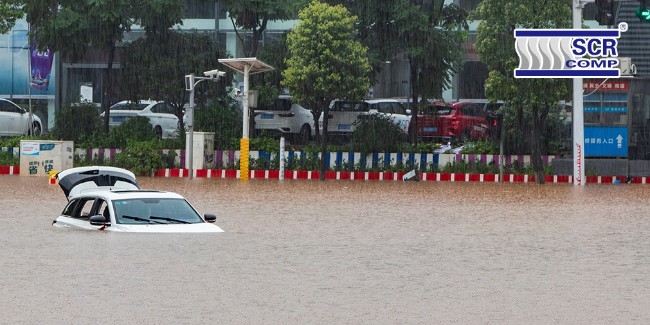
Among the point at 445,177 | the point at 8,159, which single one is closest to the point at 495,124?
the point at 445,177

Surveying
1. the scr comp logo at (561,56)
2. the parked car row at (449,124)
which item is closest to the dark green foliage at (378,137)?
the parked car row at (449,124)

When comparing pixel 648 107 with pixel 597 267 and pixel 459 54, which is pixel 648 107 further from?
pixel 597 267

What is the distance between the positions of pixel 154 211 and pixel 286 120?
95.1 ft

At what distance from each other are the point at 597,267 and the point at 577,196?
17.2 m

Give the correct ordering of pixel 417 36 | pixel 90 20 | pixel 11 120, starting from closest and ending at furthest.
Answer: pixel 417 36, pixel 90 20, pixel 11 120

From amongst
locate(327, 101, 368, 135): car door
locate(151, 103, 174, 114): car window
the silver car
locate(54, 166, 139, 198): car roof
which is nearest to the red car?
locate(327, 101, 368, 135): car door

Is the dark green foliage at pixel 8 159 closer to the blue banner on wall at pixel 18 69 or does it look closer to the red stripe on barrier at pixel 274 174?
the red stripe on barrier at pixel 274 174

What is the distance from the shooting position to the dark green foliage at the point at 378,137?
149 ft

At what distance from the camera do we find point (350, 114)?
49438 mm

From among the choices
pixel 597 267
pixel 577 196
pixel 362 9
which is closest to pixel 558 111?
pixel 362 9

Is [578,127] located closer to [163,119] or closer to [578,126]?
[578,126]

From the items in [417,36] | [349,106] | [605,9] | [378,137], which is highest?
[417,36]

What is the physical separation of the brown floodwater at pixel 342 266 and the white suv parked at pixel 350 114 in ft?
59.3

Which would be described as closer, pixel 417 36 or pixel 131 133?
pixel 417 36
